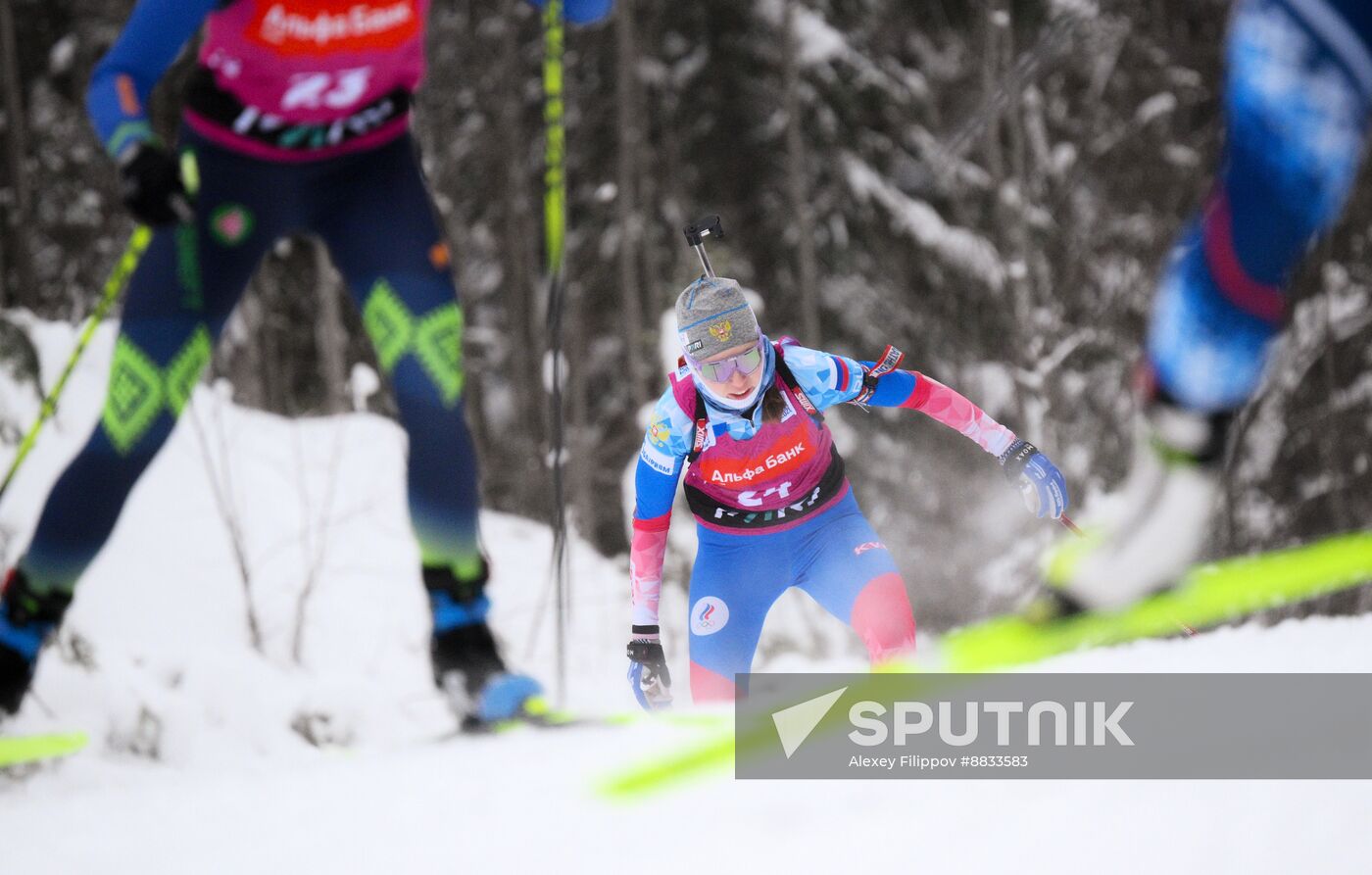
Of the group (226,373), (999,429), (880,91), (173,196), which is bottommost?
(999,429)

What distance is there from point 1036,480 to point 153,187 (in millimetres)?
1985

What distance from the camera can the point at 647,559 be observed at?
2.95m

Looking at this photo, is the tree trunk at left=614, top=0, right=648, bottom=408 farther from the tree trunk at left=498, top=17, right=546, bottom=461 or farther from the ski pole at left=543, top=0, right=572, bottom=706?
the ski pole at left=543, top=0, right=572, bottom=706

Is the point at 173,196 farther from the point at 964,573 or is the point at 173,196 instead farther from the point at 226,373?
the point at 964,573

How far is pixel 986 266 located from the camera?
36.4 ft

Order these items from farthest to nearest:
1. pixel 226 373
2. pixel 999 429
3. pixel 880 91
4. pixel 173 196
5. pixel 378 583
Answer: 1. pixel 880 91
2. pixel 226 373
3. pixel 378 583
4. pixel 999 429
5. pixel 173 196

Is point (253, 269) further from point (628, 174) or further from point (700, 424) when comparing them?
point (628, 174)

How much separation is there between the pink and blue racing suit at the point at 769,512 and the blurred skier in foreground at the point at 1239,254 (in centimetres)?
115

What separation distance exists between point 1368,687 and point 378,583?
456 cm

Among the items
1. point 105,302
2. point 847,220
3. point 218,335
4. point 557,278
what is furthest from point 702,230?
point 847,220

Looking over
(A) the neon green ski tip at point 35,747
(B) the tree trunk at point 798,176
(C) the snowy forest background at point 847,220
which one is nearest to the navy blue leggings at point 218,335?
(A) the neon green ski tip at point 35,747

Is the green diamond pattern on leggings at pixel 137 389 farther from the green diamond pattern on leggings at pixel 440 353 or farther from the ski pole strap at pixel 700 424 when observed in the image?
the ski pole strap at pixel 700 424

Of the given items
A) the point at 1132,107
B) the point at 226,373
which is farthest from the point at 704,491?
the point at 1132,107

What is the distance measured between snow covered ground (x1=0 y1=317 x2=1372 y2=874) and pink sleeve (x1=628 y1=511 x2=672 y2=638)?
64cm
